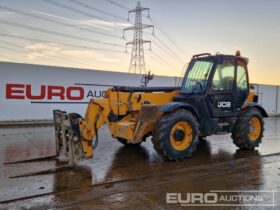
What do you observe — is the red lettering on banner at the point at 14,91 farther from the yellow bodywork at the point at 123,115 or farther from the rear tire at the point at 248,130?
the rear tire at the point at 248,130

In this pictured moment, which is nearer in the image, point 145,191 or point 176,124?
point 145,191

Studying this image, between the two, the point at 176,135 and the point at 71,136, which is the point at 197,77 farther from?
the point at 71,136

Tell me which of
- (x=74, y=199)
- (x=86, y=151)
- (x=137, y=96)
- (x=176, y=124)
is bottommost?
(x=74, y=199)

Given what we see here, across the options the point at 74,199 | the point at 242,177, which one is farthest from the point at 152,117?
the point at 74,199

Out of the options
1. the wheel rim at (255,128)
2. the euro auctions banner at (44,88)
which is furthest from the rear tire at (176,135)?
the euro auctions banner at (44,88)

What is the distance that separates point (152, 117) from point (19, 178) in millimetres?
2788

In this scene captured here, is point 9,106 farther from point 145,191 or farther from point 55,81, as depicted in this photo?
point 145,191

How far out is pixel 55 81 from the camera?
13977 mm

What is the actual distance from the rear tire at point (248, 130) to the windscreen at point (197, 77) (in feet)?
4.49

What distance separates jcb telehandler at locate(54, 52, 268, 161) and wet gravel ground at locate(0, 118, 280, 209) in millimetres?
397

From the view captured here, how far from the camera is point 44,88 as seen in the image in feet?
44.9

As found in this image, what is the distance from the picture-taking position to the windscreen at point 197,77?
731cm

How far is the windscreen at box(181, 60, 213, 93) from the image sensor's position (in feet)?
24.0

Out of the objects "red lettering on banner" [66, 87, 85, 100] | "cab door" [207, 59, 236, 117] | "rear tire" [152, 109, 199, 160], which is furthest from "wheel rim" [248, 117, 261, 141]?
"red lettering on banner" [66, 87, 85, 100]
